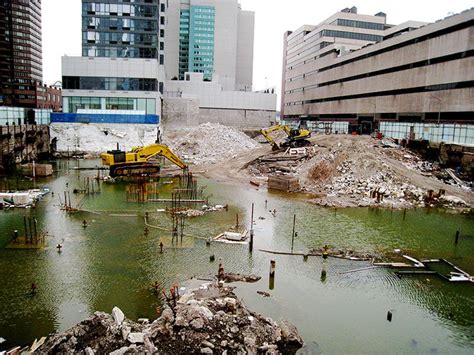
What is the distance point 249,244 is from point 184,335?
10396 mm

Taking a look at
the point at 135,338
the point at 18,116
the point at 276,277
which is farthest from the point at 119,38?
the point at 135,338

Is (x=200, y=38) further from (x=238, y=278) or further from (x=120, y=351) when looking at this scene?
(x=120, y=351)

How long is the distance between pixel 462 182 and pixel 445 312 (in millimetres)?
25721

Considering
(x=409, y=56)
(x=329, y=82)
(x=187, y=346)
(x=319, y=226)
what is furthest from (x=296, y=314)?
(x=329, y=82)

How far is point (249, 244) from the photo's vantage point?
21.1 m

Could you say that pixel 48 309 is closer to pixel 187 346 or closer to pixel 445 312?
pixel 187 346

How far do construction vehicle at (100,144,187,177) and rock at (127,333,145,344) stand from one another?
28.2 m

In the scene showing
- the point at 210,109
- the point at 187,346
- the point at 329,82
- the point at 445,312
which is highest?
the point at 329,82

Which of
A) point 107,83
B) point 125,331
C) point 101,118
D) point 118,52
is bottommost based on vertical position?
point 125,331

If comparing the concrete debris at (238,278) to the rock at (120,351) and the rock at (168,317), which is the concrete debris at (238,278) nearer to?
the rock at (168,317)

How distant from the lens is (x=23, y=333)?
41.2ft

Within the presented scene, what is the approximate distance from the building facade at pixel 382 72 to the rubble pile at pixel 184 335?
47.8 m

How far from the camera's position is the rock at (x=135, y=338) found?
10650 millimetres

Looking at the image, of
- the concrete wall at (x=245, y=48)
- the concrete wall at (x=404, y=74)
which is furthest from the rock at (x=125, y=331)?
the concrete wall at (x=245, y=48)
